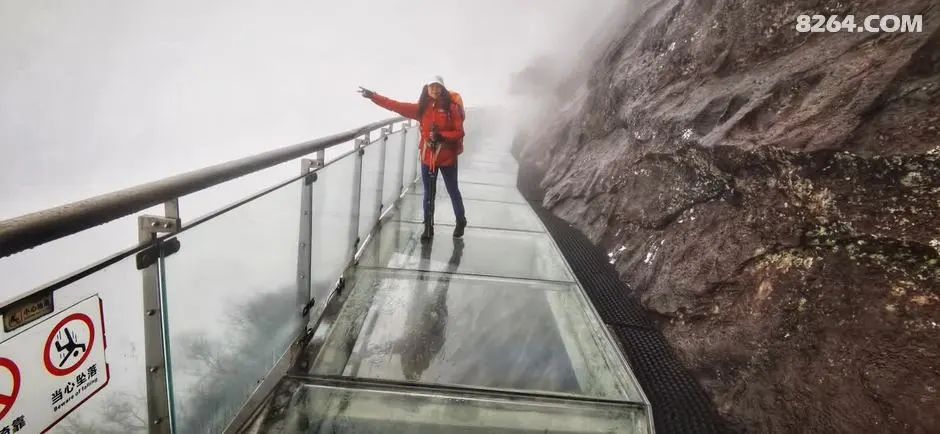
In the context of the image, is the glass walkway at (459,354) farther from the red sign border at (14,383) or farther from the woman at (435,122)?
the red sign border at (14,383)

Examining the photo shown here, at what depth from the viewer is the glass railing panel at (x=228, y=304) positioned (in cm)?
169

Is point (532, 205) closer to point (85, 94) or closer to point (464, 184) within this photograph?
point (464, 184)

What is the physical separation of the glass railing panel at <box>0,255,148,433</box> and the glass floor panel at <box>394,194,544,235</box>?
14.4 feet

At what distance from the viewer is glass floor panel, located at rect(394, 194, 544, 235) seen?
6207 millimetres

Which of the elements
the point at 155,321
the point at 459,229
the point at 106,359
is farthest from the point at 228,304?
the point at 459,229

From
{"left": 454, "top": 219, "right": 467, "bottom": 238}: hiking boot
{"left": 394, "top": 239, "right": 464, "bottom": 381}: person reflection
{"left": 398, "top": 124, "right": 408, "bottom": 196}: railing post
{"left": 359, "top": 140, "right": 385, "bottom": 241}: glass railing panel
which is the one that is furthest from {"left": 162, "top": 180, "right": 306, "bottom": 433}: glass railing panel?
{"left": 398, "top": 124, "right": 408, "bottom": 196}: railing post

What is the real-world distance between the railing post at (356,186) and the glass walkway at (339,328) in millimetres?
27

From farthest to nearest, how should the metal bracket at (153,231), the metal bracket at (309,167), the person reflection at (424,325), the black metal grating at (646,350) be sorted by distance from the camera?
the person reflection at (424,325) → the metal bracket at (309,167) → the black metal grating at (646,350) → the metal bracket at (153,231)

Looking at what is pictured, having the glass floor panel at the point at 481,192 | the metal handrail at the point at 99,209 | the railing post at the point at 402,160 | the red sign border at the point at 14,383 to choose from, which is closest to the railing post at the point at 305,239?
the metal handrail at the point at 99,209

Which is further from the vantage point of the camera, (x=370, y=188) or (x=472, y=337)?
(x=370, y=188)

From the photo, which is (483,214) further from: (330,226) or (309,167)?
(309,167)

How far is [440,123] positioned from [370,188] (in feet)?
3.41

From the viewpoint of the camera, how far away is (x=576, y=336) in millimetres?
3559

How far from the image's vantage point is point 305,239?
288cm
